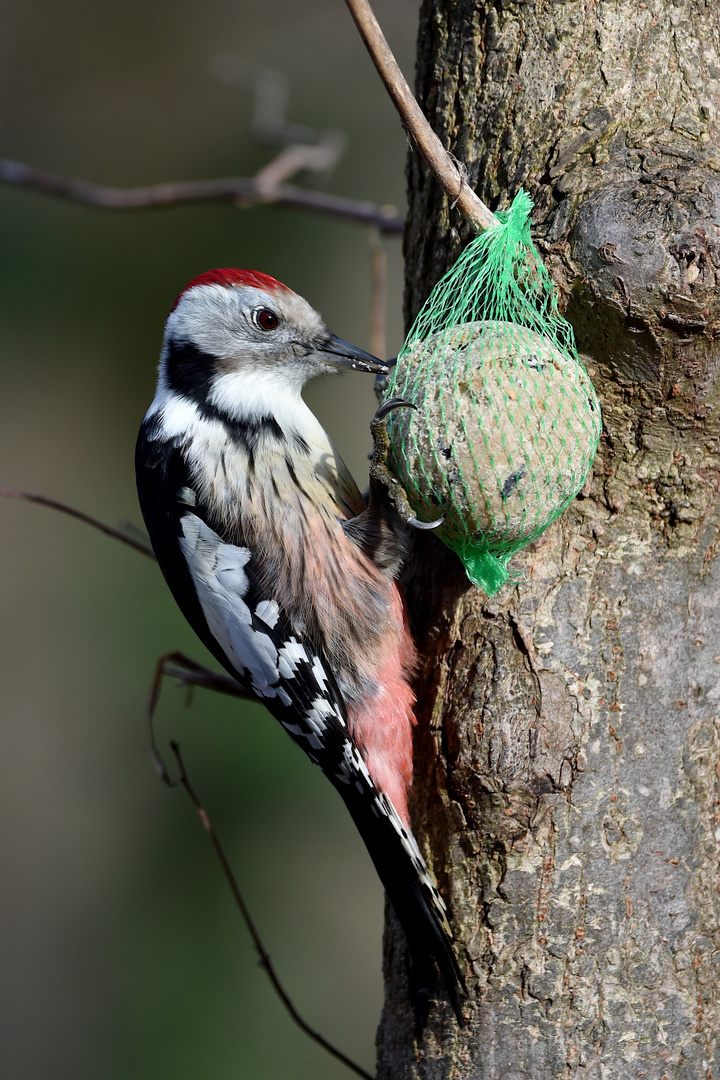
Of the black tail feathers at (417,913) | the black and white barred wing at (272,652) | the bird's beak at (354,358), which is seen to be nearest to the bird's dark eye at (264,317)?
the bird's beak at (354,358)

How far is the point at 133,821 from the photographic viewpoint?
5164 mm

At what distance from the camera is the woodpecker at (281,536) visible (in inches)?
80.7

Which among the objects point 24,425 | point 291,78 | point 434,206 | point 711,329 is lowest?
point 24,425

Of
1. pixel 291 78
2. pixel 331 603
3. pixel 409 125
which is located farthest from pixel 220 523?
pixel 291 78

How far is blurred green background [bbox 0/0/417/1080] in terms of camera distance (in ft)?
15.9

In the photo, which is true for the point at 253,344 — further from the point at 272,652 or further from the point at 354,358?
the point at 272,652

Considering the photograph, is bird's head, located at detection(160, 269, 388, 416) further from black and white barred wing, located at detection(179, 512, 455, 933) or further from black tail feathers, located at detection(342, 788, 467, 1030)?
black tail feathers, located at detection(342, 788, 467, 1030)

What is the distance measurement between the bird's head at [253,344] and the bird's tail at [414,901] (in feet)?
2.91

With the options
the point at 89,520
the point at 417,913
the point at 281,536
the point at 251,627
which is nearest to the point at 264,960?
the point at 417,913

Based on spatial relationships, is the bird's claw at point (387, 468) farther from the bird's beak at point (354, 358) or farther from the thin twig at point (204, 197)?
the thin twig at point (204, 197)

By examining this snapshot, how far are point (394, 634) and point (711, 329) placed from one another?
834mm

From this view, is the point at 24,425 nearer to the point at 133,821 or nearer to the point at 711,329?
the point at 133,821

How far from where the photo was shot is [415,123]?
4.93ft

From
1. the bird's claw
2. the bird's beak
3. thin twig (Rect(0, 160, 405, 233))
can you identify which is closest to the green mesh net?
the bird's claw
